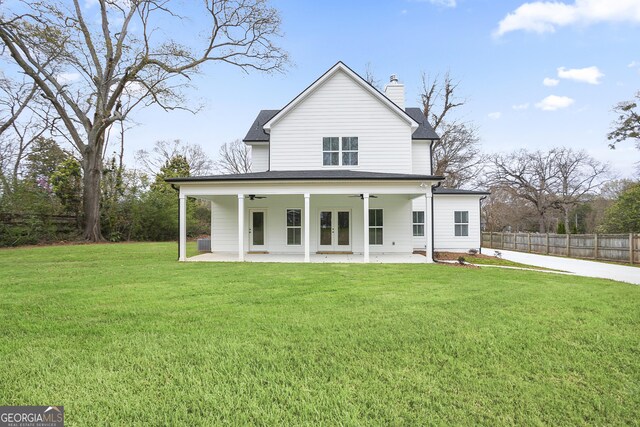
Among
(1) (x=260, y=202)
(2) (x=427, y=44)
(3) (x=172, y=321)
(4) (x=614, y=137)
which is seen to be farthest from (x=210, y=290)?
(4) (x=614, y=137)

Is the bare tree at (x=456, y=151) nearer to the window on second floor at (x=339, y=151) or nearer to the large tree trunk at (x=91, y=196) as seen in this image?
the window on second floor at (x=339, y=151)

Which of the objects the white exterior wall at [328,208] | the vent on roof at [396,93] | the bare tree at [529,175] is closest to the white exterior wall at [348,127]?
the white exterior wall at [328,208]

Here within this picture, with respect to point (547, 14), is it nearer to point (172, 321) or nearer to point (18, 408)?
point (172, 321)

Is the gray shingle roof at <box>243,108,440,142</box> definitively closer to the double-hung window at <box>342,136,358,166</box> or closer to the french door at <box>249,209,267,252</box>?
the double-hung window at <box>342,136,358,166</box>

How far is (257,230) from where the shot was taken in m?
15.3

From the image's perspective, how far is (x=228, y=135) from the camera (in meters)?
39.1

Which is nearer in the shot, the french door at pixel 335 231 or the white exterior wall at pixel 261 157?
the french door at pixel 335 231

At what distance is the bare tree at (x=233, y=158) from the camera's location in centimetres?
4022

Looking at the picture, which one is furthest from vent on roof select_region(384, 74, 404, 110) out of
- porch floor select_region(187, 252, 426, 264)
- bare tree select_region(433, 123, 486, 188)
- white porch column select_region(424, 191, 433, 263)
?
bare tree select_region(433, 123, 486, 188)

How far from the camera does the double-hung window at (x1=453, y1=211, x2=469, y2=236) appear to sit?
1644 centimetres

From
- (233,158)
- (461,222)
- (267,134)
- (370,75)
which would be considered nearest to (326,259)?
(267,134)

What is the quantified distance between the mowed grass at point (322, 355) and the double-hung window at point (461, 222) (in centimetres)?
984

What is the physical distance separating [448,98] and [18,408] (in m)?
30.6

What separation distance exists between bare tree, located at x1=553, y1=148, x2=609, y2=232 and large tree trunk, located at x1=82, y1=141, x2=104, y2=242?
42.6 m
